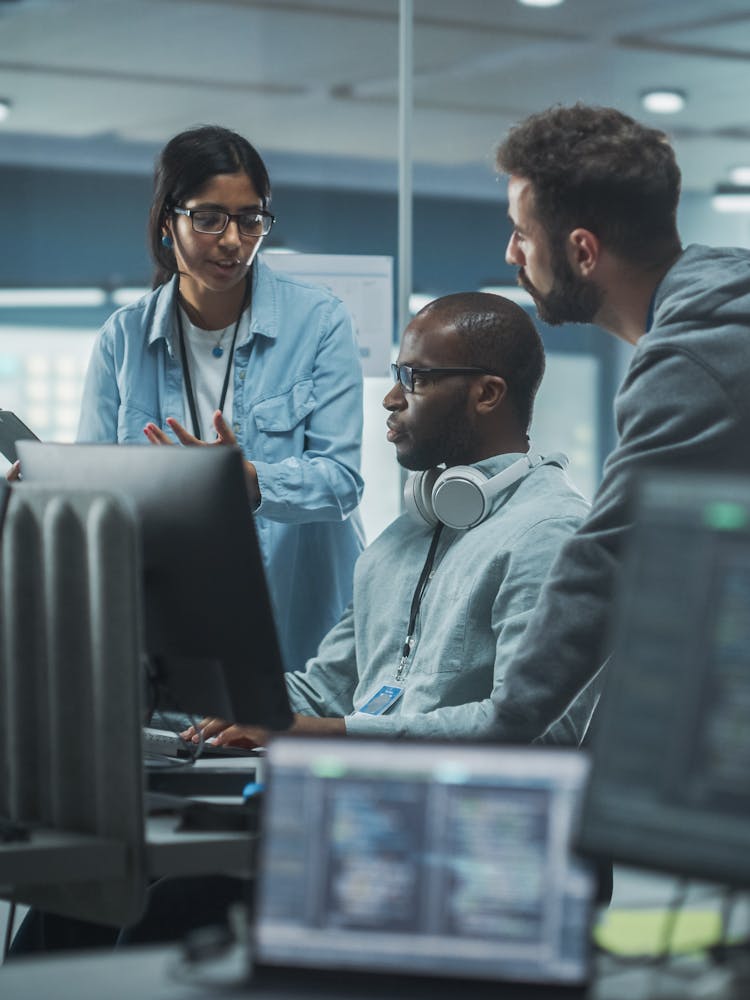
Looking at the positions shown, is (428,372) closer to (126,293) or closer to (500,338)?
(500,338)

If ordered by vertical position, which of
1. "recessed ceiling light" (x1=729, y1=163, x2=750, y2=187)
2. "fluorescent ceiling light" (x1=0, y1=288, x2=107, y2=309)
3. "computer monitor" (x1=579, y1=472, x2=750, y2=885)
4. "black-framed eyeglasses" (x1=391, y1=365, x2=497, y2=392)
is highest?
"recessed ceiling light" (x1=729, y1=163, x2=750, y2=187)

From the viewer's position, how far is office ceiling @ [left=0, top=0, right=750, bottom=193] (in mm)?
4605

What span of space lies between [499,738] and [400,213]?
2144 millimetres

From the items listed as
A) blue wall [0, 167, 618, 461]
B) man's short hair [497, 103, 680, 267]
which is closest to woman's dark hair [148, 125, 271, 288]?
man's short hair [497, 103, 680, 267]

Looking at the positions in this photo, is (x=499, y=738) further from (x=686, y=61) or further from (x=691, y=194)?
(x=686, y=61)

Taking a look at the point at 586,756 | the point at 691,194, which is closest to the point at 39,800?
the point at 586,756

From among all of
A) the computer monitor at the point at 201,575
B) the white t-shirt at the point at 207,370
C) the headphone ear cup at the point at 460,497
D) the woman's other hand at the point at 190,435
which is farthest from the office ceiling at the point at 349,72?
the computer monitor at the point at 201,575

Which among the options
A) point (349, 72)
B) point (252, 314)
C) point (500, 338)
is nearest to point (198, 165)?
point (252, 314)

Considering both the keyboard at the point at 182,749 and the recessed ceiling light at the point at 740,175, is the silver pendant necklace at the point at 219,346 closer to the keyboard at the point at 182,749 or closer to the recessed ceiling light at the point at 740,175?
the keyboard at the point at 182,749

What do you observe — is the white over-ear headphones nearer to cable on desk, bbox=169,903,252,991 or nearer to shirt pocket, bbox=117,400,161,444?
shirt pocket, bbox=117,400,161,444

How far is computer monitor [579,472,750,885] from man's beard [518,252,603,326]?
2.82ft

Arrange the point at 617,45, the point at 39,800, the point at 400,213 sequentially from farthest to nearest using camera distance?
the point at 617,45 < the point at 400,213 < the point at 39,800

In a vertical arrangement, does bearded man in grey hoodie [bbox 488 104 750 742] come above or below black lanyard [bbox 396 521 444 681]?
above

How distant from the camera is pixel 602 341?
5.08m
